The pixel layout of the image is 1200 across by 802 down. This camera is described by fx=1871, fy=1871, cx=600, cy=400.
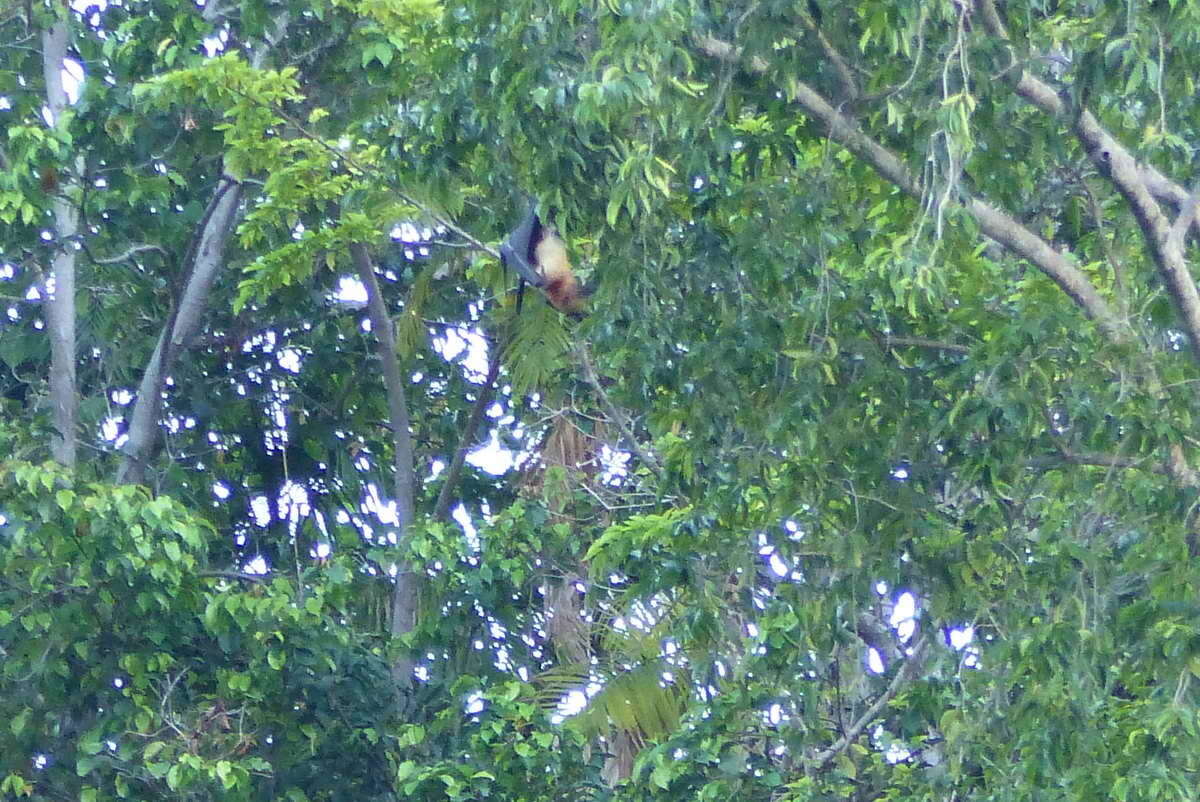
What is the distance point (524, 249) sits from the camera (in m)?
6.32

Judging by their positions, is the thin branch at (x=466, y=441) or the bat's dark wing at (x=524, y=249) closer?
the bat's dark wing at (x=524, y=249)

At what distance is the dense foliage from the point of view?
4832 mm

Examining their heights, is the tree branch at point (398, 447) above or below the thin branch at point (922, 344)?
above

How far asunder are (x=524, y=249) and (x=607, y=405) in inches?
73.0

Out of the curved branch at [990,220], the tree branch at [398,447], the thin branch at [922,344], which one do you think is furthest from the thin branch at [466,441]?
the curved branch at [990,220]

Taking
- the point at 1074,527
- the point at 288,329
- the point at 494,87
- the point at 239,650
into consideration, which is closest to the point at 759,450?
the point at 1074,527

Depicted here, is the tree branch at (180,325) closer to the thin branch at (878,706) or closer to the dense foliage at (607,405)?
the dense foliage at (607,405)

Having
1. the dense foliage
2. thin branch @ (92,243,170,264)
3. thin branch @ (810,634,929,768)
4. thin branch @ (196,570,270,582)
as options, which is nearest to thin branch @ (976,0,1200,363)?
the dense foliage

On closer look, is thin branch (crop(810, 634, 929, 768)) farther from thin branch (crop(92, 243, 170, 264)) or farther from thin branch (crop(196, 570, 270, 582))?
thin branch (crop(92, 243, 170, 264))

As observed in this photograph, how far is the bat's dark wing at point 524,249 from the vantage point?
625 centimetres

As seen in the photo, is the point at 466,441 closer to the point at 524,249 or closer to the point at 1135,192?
the point at 524,249

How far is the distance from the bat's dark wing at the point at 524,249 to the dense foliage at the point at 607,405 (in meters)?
0.11

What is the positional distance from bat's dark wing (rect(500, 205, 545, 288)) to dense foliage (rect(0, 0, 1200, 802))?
115mm

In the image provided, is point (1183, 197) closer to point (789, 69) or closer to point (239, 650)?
point (789, 69)
